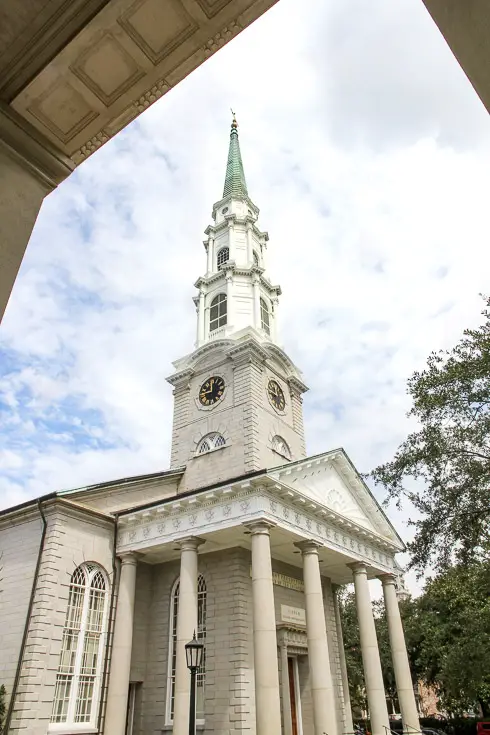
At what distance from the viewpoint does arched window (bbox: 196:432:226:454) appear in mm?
25109

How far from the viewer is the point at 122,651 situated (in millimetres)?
18203

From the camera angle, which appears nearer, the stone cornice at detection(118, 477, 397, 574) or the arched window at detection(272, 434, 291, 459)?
the stone cornice at detection(118, 477, 397, 574)

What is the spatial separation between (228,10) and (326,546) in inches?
752

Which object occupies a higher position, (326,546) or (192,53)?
(326,546)

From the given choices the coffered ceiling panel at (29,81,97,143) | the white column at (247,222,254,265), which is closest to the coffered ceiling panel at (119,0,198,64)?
the coffered ceiling panel at (29,81,97,143)

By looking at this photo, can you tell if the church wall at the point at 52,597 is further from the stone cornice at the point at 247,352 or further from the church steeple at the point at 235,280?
the church steeple at the point at 235,280

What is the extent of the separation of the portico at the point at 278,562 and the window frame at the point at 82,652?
32.3 inches

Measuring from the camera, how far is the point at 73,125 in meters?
3.63

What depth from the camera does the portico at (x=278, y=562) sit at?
53.1ft

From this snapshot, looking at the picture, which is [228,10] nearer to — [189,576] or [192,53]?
[192,53]

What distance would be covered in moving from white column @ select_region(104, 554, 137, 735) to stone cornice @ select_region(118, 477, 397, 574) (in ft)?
3.34

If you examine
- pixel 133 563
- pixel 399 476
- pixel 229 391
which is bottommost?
pixel 133 563

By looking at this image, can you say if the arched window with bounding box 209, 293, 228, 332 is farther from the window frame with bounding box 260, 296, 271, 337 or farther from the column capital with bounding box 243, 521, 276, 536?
the column capital with bounding box 243, 521, 276, 536

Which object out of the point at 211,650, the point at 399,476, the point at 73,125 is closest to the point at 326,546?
the point at 399,476
